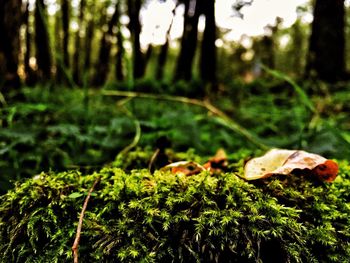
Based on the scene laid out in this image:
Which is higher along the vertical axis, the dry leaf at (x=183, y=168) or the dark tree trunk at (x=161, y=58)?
the dark tree trunk at (x=161, y=58)

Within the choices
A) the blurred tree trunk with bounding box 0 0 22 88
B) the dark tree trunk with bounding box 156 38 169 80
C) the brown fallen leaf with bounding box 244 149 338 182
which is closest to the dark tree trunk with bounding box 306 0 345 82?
the dark tree trunk with bounding box 156 38 169 80

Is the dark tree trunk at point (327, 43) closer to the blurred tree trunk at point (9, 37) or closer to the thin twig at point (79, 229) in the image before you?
the blurred tree trunk at point (9, 37)

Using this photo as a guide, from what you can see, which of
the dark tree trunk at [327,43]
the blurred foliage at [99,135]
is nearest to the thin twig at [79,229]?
the blurred foliage at [99,135]

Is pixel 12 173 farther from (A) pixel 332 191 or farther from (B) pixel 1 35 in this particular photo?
(B) pixel 1 35

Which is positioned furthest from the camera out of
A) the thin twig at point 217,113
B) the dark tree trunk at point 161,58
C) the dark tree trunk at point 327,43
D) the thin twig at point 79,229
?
the dark tree trunk at point 161,58

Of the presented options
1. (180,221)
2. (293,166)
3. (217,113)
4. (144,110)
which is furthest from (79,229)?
(144,110)

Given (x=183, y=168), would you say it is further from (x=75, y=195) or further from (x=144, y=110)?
(x=144, y=110)

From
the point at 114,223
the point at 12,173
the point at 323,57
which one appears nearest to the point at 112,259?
the point at 114,223
